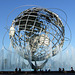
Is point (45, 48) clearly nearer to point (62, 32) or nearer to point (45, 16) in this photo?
point (62, 32)

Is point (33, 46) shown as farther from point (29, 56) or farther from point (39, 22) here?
point (39, 22)

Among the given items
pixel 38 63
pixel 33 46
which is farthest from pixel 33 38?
pixel 38 63

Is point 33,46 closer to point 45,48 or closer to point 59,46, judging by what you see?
point 45,48

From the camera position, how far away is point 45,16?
1652cm

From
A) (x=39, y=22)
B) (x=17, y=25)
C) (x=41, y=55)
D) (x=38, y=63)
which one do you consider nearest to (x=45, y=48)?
(x=41, y=55)

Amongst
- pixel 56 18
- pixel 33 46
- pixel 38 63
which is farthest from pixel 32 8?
pixel 38 63

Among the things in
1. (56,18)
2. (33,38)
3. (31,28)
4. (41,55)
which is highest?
(56,18)

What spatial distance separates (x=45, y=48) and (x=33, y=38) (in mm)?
2053

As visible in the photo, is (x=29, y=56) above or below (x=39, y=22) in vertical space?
below

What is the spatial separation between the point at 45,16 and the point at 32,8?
195 centimetres

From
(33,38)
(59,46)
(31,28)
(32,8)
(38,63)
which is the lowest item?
(38,63)

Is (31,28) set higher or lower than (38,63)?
higher

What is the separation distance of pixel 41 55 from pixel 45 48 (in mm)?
1054

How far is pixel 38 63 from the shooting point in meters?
16.9
